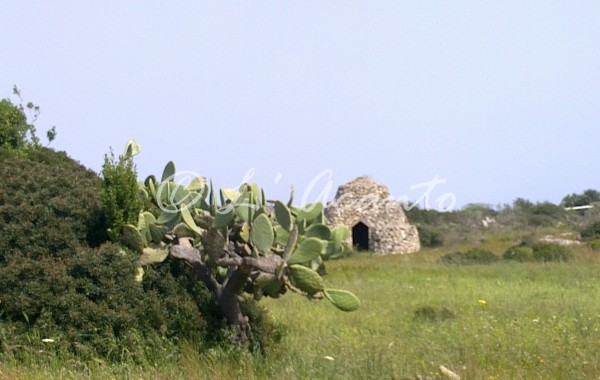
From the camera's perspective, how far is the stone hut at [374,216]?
44.1 m

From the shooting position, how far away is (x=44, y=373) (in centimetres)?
780

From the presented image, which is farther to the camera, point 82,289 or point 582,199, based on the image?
point 582,199

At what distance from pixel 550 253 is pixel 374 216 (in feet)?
53.7

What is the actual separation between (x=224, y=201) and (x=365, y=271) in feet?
45.1

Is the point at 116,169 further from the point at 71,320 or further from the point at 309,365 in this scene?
the point at 309,365

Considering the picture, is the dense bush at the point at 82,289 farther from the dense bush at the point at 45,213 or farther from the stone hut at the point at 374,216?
the stone hut at the point at 374,216

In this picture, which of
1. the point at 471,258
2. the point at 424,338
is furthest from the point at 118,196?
the point at 471,258

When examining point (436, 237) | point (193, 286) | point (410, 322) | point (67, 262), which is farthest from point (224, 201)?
point (436, 237)

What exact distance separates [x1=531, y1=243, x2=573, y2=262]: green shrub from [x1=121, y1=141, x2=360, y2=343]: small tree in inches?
768

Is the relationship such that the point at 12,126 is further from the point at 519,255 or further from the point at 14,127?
the point at 519,255

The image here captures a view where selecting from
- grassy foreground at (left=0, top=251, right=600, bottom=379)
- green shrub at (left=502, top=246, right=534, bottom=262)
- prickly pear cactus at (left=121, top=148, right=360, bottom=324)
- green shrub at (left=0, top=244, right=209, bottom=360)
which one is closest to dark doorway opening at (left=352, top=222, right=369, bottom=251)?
green shrub at (left=502, top=246, right=534, bottom=262)

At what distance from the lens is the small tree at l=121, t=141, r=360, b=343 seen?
952 centimetres

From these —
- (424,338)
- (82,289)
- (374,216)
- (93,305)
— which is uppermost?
(374,216)

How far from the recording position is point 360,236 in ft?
154
